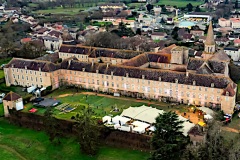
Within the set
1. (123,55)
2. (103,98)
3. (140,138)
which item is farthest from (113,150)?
(123,55)

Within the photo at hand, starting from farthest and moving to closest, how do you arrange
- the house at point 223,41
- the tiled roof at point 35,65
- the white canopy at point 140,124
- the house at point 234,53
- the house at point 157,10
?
the house at point 157,10
the house at point 223,41
the house at point 234,53
the tiled roof at point 35,65
the white canopy at point 140,124

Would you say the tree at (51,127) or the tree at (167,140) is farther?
the tree at (51,127)

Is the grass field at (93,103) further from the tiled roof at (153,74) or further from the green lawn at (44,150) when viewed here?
the green lawn at (44,150)

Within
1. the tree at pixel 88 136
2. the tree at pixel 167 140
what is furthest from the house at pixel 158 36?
the tree at pixel 167 140

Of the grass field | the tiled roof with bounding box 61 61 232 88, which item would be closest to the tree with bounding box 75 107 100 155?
the grass field

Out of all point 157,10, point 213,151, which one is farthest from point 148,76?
point 157,10

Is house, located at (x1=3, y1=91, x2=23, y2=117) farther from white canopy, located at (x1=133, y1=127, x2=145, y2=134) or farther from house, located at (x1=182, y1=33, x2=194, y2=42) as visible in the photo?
house, located at (x1=182, y1=33, x2=194, y2=42)

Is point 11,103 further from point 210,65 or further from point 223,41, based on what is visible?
point 223,41
